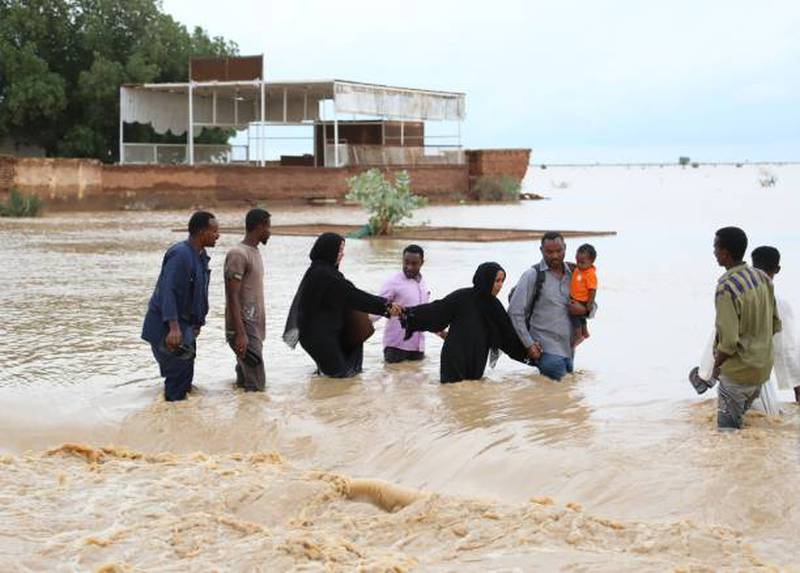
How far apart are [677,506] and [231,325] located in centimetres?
358

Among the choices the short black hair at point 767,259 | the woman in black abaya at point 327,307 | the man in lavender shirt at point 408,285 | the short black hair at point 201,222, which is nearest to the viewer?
the short black hair at point 767,259

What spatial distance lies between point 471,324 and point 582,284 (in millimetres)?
987

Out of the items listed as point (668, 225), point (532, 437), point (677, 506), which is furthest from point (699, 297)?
point (668, 225)

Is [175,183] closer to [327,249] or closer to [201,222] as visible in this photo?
[327,249]

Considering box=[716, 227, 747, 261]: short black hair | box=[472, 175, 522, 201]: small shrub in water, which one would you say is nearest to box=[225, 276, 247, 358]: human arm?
box=[716, 227, 747, 261]: short black hair

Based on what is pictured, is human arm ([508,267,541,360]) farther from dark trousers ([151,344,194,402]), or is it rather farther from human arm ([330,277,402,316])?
dark trousers ([151,344,194,402])

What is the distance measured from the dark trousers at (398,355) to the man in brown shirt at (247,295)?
4.68ft

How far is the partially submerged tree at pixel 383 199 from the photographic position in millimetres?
24766

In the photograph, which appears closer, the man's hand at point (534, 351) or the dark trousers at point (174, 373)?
the dark trousers at point (174, 373)

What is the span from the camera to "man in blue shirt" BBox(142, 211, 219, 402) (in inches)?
316

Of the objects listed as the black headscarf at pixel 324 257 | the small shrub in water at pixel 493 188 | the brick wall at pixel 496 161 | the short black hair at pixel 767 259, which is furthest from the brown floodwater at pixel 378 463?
the brick wall at pixel 496 161

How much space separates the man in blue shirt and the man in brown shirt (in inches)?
7.8

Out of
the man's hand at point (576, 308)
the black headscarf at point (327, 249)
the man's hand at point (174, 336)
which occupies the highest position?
the black headscarf at point (327, 249)

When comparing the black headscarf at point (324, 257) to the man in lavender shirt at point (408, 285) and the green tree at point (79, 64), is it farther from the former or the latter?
the green tree at point (79, 64)
